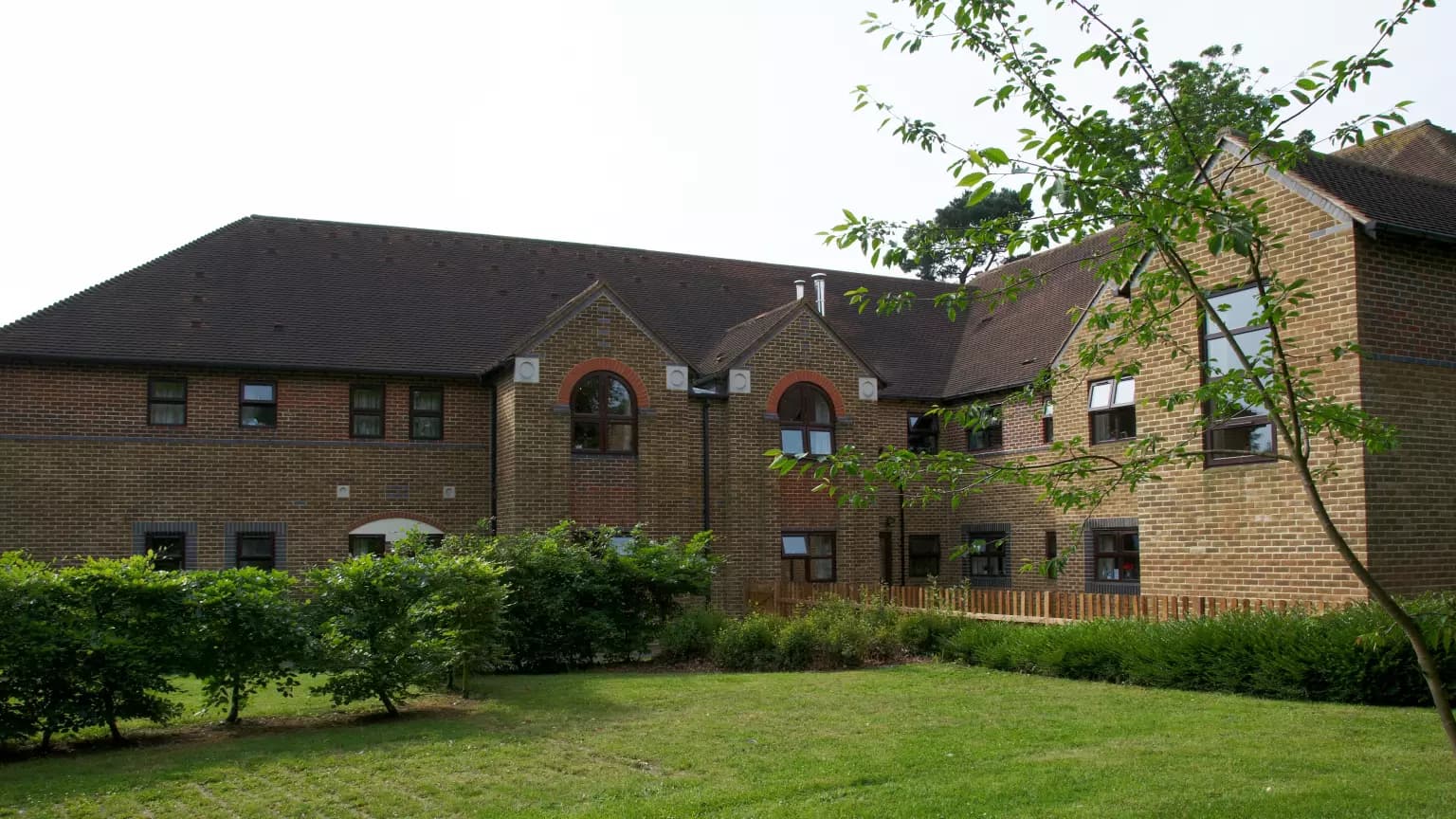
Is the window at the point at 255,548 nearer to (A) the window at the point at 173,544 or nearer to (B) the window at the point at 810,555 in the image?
(A) the window at the point at 173,544

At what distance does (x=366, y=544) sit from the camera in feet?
78.3

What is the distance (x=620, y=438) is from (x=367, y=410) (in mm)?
5124

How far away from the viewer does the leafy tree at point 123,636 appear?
456 inches

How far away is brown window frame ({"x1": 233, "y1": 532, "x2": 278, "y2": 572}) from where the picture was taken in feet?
75.6

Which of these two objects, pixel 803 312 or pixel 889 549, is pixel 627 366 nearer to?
pixel 803 312

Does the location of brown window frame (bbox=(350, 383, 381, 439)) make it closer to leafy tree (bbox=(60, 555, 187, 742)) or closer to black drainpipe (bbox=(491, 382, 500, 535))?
black drainpipe (bbox=(491, 382, 500, 535))

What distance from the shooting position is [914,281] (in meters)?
31.7

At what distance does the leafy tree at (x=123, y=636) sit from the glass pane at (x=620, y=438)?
12.4m

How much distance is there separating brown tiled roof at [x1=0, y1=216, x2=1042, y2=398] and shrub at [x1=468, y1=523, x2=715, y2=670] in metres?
6.76

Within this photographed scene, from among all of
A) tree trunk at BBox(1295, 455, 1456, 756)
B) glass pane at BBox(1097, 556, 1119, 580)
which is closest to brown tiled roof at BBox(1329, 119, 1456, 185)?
glass pane at BBox(1097, 556, 1119, 580)

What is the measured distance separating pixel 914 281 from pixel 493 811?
2515 cm

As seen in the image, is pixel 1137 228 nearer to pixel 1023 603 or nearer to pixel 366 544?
pixel 1023 603

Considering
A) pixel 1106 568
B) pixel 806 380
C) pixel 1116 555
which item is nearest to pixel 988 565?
pixel 1106 568

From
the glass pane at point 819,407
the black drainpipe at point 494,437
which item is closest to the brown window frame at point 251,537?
the black drainpipe at point 494,437
